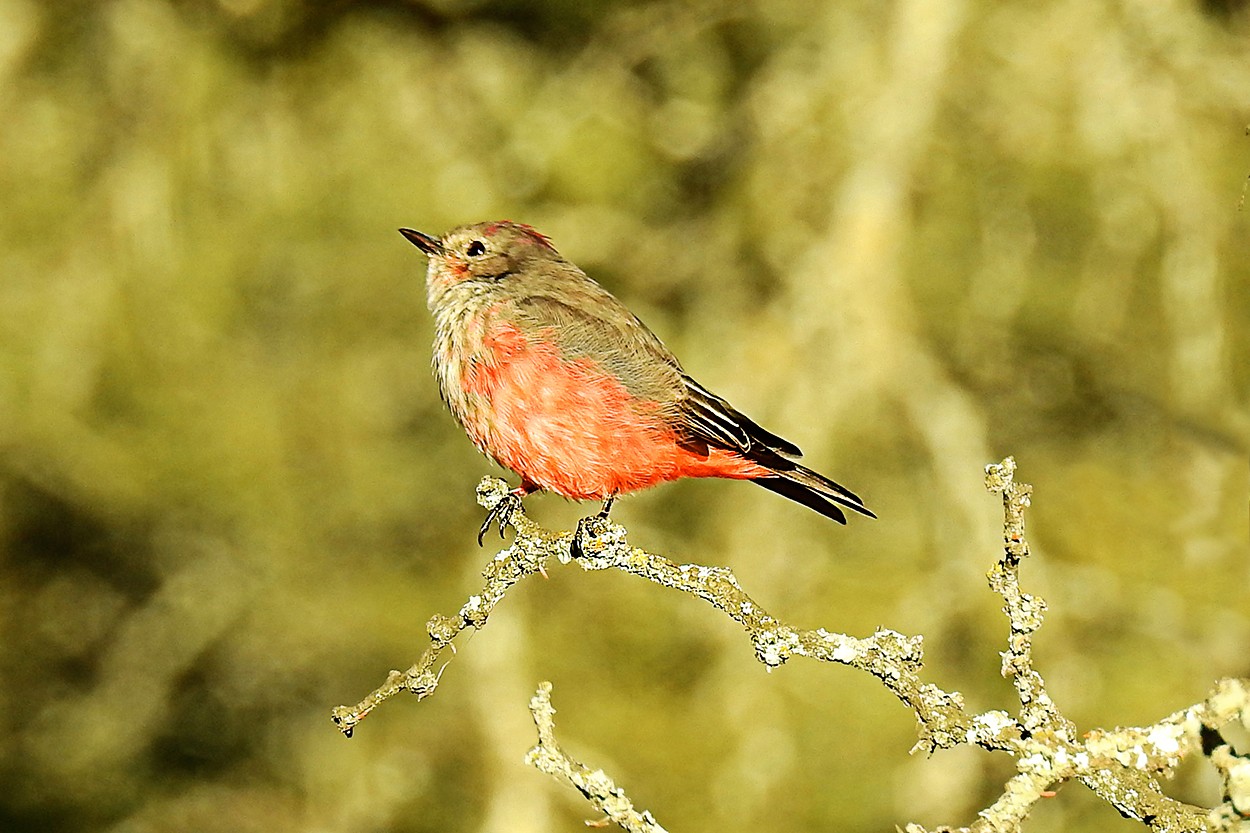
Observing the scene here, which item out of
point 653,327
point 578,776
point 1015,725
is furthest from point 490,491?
point 653,327

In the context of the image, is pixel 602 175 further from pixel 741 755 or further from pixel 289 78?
pixel 741 755

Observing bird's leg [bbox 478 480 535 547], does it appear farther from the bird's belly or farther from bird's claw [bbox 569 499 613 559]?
bird's claw [bbox 569 499 613 559]

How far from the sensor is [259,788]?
26.1 ft

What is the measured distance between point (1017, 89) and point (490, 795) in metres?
4.41

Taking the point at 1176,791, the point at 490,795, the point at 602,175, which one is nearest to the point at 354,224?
the point at 602,175

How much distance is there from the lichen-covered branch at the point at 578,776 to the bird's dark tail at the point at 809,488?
121 cm

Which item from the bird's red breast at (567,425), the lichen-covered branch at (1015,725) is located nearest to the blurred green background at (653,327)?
the bird's red breast at (567,425)

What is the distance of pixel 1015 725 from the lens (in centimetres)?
224

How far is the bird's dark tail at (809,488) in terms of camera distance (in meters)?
3.42

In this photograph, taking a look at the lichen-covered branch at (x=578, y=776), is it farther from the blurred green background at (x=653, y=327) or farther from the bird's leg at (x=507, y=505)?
the blurred green background at (x=653, y=327)

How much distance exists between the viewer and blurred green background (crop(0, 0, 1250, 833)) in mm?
6758

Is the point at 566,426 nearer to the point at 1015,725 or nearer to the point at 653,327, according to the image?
the point at 1015,725

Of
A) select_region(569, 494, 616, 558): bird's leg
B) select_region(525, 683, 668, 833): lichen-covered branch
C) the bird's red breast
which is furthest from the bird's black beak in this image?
select_region(525, 683, 668, 833): lichen-covered branch

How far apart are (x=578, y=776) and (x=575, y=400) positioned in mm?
1645
